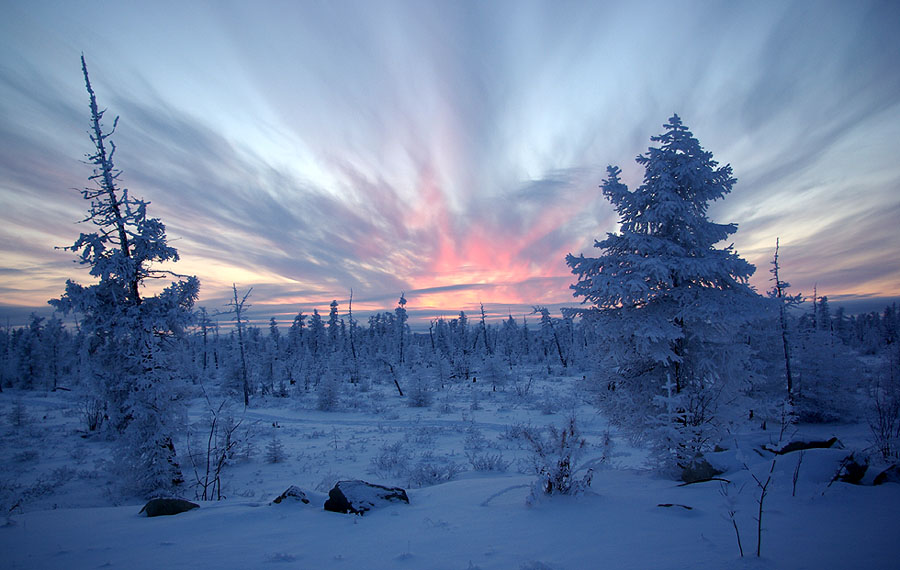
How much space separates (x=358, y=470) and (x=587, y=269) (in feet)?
29.3

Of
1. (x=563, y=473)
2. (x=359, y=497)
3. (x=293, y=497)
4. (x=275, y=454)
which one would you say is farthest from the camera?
(x=275, y=454)

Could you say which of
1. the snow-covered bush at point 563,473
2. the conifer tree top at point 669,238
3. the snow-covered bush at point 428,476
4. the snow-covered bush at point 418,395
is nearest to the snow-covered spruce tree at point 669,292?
the conifer tree top at point 669,238

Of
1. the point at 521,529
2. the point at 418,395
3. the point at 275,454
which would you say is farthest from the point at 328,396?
the point at 521,529

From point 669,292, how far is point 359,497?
7.63 m

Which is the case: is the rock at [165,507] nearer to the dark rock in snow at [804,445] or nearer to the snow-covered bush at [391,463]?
the snow-covered bush at [391,463]

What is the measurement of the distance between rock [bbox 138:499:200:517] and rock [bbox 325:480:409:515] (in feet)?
7.57

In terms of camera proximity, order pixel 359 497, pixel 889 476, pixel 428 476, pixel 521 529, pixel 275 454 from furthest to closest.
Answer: pixel 275 454, pixel 428 476, pixel 359 497, pixel 889 476, pixel 521 529

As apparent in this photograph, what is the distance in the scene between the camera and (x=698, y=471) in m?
5.94

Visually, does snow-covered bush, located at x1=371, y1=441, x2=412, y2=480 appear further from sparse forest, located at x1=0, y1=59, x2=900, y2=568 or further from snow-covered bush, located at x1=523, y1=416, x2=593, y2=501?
snow-covered bush, located at x1=523, y1=416, x2=593, y2=501

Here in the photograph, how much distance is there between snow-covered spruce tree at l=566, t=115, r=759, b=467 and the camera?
7.61 m

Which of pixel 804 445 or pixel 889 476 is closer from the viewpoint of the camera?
pixel 889 476

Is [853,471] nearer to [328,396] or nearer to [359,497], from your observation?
[359,497]

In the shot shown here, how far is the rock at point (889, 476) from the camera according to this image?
4.45m

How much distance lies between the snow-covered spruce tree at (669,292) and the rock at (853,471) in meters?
2.62
